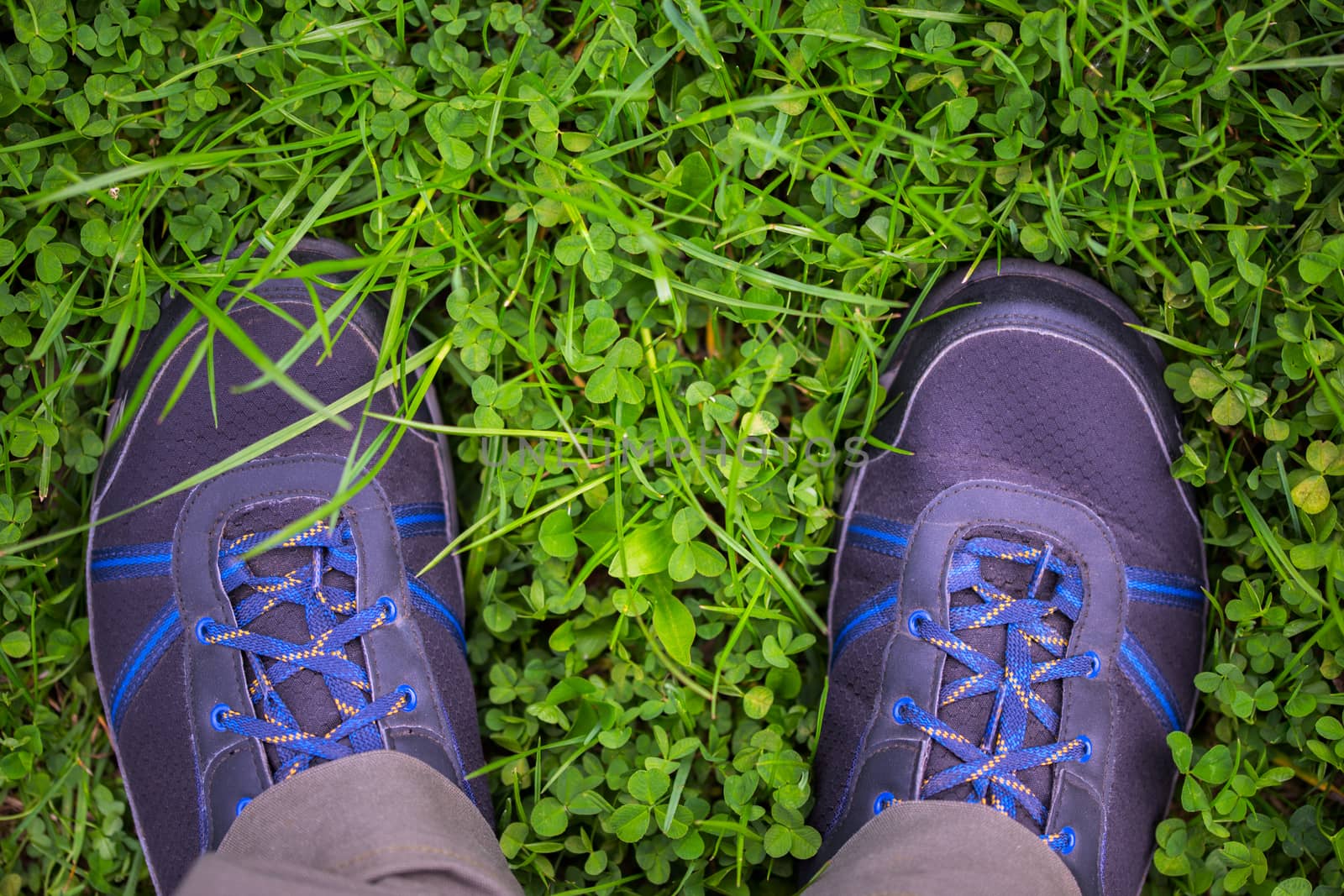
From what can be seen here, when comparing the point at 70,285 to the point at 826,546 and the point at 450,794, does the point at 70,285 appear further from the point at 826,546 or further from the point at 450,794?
the point at 826,546

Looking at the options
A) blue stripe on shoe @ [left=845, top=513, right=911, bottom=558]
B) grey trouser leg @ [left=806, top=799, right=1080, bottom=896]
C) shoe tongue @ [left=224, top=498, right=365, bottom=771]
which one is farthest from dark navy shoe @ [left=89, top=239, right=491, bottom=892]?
blue stripe on shoe @ [left=845, top=513, right=911, bottom=558]

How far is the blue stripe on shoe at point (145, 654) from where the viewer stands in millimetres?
2141

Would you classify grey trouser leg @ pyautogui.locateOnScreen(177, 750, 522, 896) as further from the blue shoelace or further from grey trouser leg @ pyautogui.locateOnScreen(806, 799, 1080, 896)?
the blue shoelace

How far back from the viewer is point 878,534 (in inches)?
85.3

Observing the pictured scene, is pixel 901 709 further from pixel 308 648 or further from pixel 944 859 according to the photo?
pixel 308 648

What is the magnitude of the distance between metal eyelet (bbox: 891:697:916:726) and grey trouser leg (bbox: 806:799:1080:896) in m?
0.19

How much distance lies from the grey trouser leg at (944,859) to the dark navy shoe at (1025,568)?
0.54 feet

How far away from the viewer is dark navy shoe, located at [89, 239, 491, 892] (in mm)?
2070

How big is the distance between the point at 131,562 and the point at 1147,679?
2.32 metres

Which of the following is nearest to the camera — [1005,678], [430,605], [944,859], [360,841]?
[360,841]

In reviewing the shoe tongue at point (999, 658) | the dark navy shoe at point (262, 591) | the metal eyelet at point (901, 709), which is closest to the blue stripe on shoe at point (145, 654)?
the dark navy shoe at point (262, 591)

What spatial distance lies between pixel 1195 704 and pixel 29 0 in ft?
10.0

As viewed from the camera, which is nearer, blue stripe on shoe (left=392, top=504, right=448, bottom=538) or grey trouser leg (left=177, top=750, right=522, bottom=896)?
grey trouser leg (left=177, top=750, right=522, bottom=896)

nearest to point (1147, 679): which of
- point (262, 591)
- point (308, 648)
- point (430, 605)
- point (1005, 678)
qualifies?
point (1005, 678)
